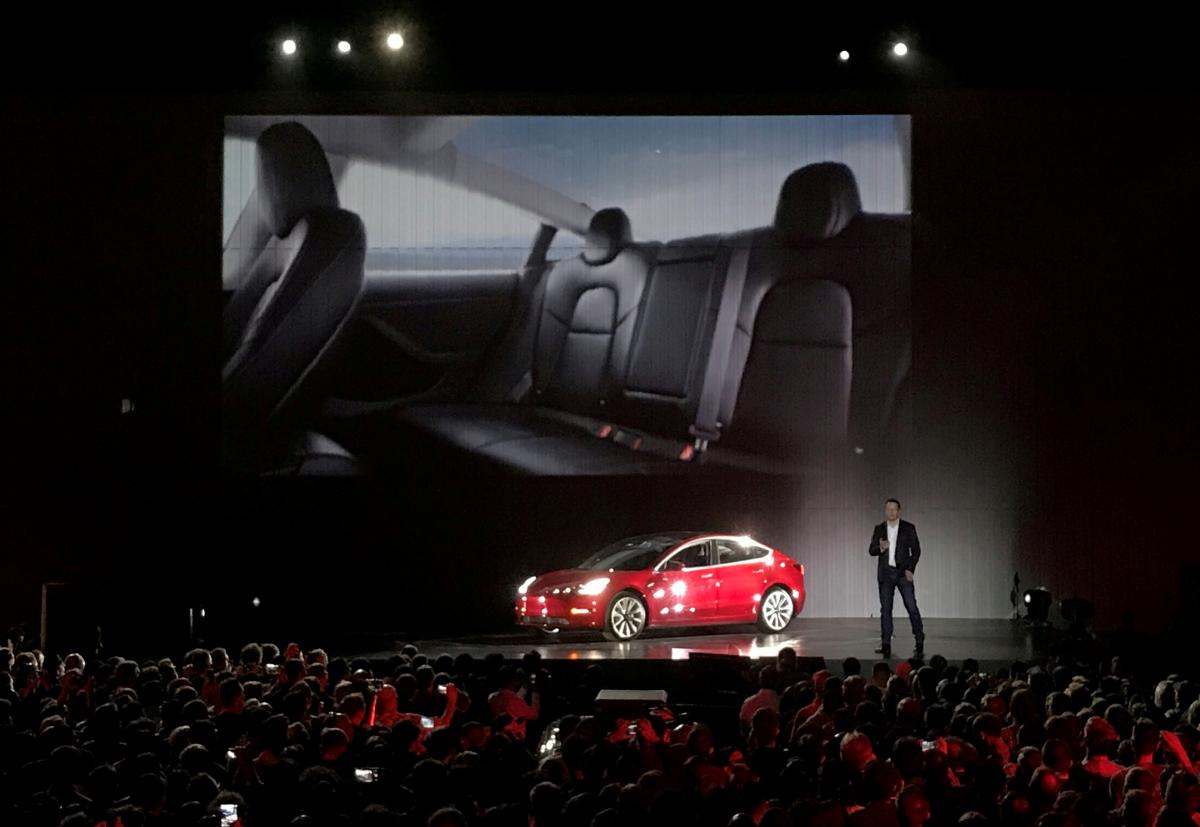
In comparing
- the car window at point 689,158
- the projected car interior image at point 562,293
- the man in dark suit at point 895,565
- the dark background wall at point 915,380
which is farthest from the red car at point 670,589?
the car window at point 689,158

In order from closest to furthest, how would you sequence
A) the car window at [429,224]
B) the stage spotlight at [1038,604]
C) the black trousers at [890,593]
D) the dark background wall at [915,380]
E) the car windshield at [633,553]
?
the black trousers at [890,593]
the car windshield at [633,553]
the stage spotlight at [1038,604]
the car window at [429,224]
the dark background wall at [915,380]

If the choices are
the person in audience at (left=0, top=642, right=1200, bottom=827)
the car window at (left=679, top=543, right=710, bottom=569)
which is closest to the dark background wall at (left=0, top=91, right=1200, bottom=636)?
the car window at (left=679, top=543, right=710, bottom=569)

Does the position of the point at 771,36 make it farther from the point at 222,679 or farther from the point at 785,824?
the point at 785,824

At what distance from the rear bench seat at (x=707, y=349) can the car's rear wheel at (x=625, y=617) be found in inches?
105

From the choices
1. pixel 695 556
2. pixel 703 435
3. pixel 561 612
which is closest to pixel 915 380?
pixel 703 435

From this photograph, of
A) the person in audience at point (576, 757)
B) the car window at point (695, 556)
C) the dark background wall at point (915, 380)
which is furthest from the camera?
the dark background wall at point (915, 380)

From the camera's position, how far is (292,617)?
58.5 feet

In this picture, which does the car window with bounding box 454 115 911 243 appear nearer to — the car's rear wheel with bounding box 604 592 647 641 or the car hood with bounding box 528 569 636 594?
the car hood with bounding box 528 569 636 594

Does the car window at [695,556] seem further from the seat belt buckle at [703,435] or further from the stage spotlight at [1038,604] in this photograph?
the stage spotlight at [1038,604]

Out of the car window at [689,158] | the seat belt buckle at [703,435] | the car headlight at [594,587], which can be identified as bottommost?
the car headlight at [594,587]

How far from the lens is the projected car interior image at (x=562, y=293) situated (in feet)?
58.3

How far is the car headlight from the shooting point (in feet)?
50.4

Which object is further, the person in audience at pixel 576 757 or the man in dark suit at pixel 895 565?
the man in dark suit at pixel 895 565

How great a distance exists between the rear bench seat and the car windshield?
1.38 metres
